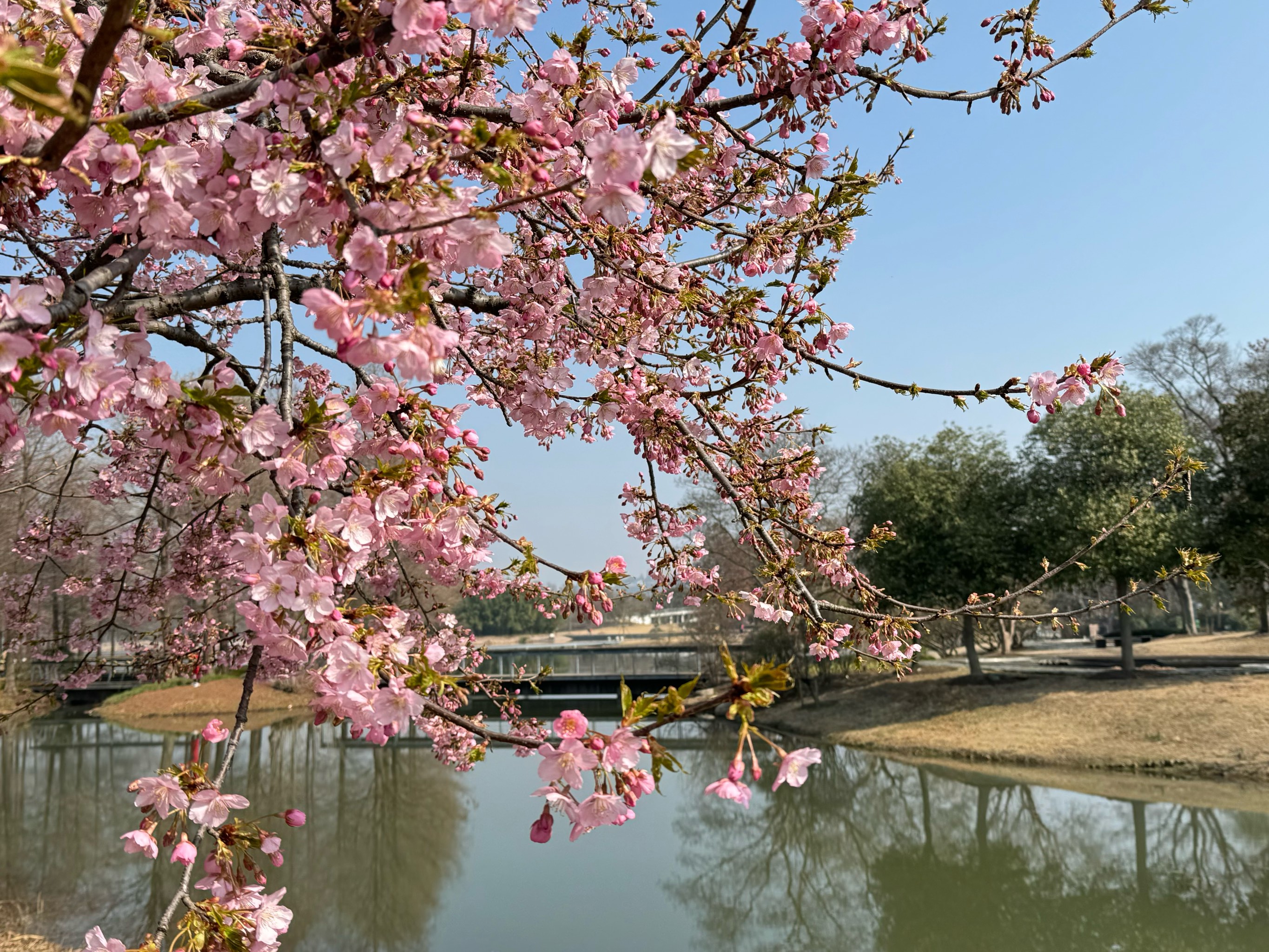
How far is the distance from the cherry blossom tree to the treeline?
11071mm

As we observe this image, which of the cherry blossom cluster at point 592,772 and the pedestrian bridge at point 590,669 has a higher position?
the cherry blossom cluster at point 592,772

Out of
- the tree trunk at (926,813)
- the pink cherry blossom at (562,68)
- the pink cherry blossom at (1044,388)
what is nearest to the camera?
the pink cherry blossom at (562,68)

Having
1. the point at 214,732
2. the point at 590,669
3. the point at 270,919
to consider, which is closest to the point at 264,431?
the point at 214,732

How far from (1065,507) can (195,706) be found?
21.1m

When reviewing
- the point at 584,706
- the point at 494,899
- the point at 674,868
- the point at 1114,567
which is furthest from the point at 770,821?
the point at 584,706

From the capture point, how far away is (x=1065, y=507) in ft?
48.0

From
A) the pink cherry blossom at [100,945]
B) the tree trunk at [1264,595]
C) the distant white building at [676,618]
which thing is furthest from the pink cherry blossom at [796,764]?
the tree trunk at [1264,595]

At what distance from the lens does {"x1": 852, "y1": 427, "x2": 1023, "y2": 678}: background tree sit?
15508 mm

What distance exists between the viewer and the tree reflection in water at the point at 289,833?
7.86m

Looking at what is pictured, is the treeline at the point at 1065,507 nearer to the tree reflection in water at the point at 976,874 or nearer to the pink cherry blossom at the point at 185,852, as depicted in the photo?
the tree reflection in water at the point at 976,874

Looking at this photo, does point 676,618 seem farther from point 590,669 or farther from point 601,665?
point 590,669

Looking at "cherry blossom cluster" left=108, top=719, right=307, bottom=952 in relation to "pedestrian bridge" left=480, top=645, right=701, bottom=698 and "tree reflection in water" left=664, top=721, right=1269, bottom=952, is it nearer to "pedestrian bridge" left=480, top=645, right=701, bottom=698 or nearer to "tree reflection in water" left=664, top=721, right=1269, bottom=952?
"tree reflection in water" left=664, top=721, right=1269, bottom=952

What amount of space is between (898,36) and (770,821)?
11.8 meters

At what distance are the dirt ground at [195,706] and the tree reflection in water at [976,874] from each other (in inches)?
Answer: 522
